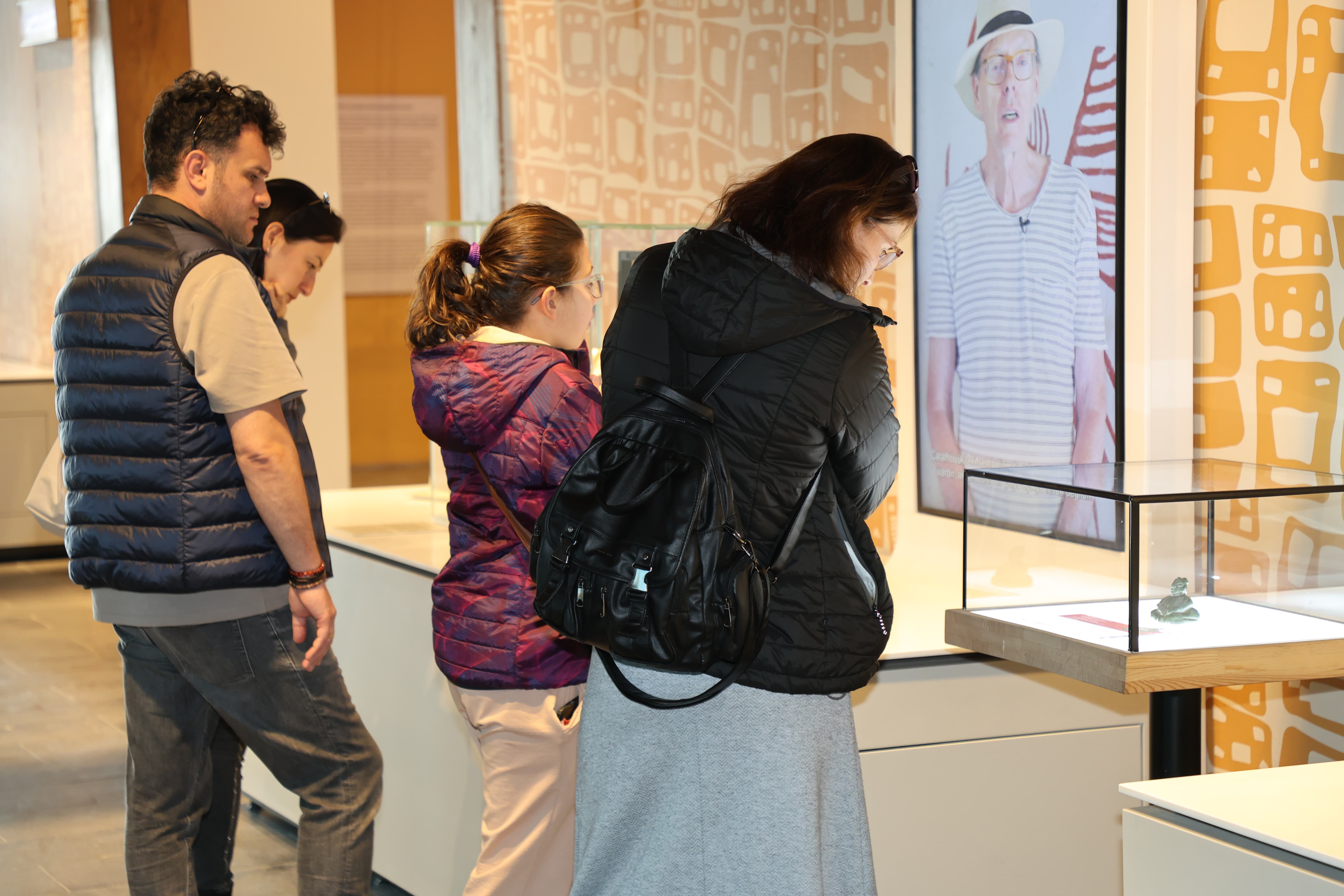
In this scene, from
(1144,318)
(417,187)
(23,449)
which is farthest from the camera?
(417,187)

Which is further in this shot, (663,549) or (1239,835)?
(663,549)

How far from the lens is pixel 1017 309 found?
120 inches

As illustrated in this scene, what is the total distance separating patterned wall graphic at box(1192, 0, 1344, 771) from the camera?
2.38 metres

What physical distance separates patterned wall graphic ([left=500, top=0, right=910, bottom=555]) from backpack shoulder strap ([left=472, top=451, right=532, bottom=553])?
1511 mm

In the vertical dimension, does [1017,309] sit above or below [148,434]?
above

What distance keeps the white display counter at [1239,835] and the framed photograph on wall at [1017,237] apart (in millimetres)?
1107

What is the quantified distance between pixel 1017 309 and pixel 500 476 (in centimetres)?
138

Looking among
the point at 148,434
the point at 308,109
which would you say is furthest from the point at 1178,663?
the point at 308,109

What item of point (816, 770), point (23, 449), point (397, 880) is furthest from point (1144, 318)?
point (23, 449)

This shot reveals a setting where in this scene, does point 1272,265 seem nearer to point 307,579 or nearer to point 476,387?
point 476,387

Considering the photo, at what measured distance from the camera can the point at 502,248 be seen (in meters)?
2.36

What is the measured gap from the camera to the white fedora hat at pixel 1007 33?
286 cm

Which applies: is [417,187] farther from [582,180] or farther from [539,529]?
[539,529]

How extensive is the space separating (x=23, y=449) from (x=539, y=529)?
745 cm
